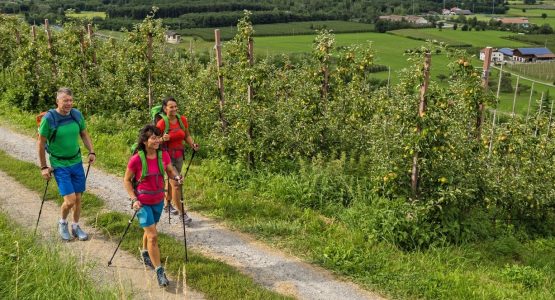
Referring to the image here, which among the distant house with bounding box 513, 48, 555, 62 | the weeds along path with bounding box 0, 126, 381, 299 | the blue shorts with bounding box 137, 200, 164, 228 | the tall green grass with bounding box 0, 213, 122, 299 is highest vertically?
the blue shorts with bounding box 137, 200, 164, 228

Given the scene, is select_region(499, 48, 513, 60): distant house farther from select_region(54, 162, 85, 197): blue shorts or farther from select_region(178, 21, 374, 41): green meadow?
select_region(54, 162, 85, 197): blue shorts

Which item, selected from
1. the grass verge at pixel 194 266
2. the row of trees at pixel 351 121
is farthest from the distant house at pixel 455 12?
the grass verge at pixel 194 266

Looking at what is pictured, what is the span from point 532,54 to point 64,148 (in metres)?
65.4

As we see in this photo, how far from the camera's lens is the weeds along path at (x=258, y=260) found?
730 cm

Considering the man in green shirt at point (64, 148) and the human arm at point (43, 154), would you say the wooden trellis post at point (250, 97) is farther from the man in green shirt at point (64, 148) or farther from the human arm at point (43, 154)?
the human arm at point (43, 154)

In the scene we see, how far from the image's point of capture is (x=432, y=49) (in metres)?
8.62

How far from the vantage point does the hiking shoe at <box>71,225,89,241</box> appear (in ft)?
27.6

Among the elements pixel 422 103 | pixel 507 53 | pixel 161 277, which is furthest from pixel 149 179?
pixel 507 53

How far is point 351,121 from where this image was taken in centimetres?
1210

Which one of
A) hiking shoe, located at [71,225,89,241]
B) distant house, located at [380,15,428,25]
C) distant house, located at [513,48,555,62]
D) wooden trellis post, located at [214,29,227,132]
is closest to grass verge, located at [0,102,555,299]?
hiking shoe, located at [71,225,89,241]

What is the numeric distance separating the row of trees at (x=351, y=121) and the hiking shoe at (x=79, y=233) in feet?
12.7

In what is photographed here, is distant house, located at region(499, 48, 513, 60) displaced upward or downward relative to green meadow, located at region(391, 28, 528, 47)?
downward

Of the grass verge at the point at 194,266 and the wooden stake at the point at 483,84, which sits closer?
the grass verge at the point at 194,266

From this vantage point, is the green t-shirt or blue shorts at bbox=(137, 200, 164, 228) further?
the green t-shirt
